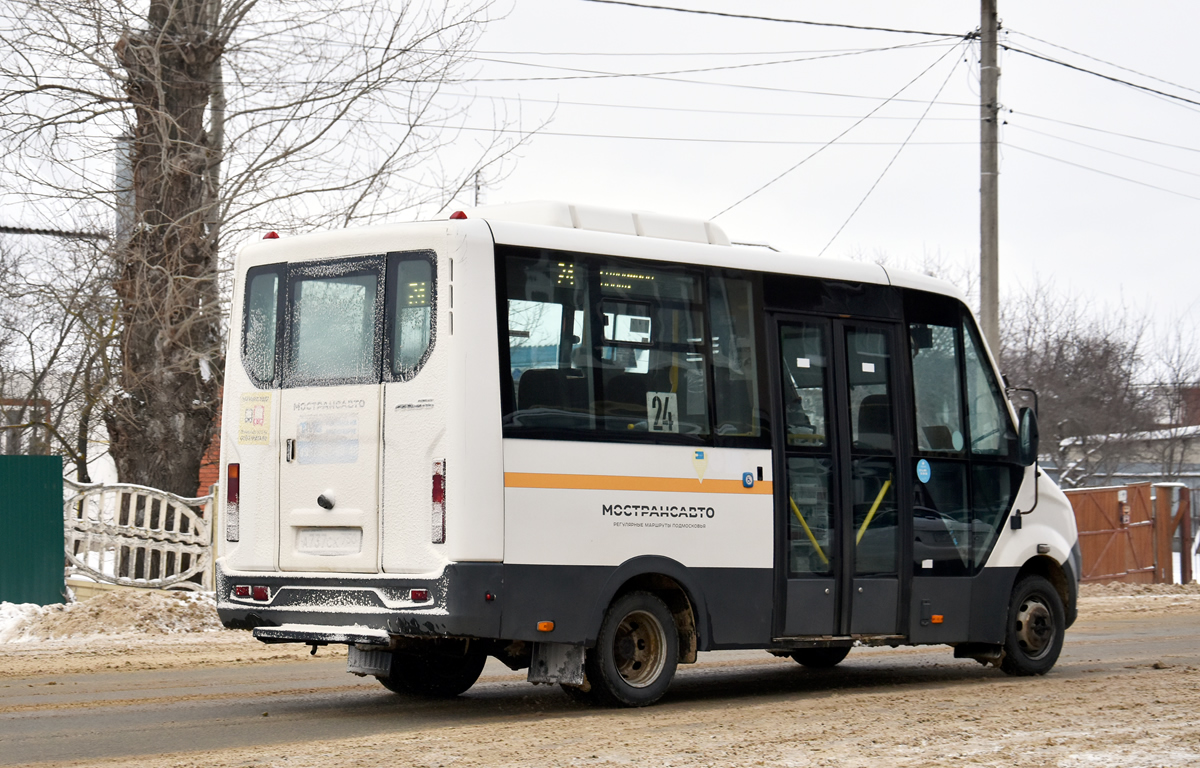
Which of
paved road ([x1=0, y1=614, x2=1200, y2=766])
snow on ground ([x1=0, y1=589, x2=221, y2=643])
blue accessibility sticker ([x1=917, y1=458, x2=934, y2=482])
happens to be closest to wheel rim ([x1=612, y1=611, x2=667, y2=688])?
paved road ([x1=0, y1=614, x2=1200, y2=766])

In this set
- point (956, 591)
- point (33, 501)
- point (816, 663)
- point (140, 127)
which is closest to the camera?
point (956, 591)

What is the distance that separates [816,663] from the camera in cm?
1285

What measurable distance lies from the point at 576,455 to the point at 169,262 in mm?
11952

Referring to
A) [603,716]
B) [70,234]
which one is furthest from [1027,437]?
[70,234]

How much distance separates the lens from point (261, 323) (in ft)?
31.7

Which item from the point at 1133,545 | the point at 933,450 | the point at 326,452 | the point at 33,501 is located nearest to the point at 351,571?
the point at 326,452

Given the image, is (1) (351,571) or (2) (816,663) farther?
A: (2) (816,663)

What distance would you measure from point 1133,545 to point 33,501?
17.9 metres

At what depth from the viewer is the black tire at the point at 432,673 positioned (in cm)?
1047

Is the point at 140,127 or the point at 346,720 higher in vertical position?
the point at 140,127

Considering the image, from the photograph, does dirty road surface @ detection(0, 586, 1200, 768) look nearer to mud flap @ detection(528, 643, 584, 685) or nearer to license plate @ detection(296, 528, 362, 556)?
mud flap @ detection(528, 643, 584, 685)

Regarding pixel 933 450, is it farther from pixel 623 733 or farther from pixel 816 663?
pixel 623 733

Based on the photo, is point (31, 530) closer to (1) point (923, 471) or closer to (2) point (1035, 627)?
(1) point (923, 471)

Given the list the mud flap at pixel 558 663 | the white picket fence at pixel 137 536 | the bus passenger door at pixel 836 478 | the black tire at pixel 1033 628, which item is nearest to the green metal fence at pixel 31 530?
the white picket fence at pixel 137 536
